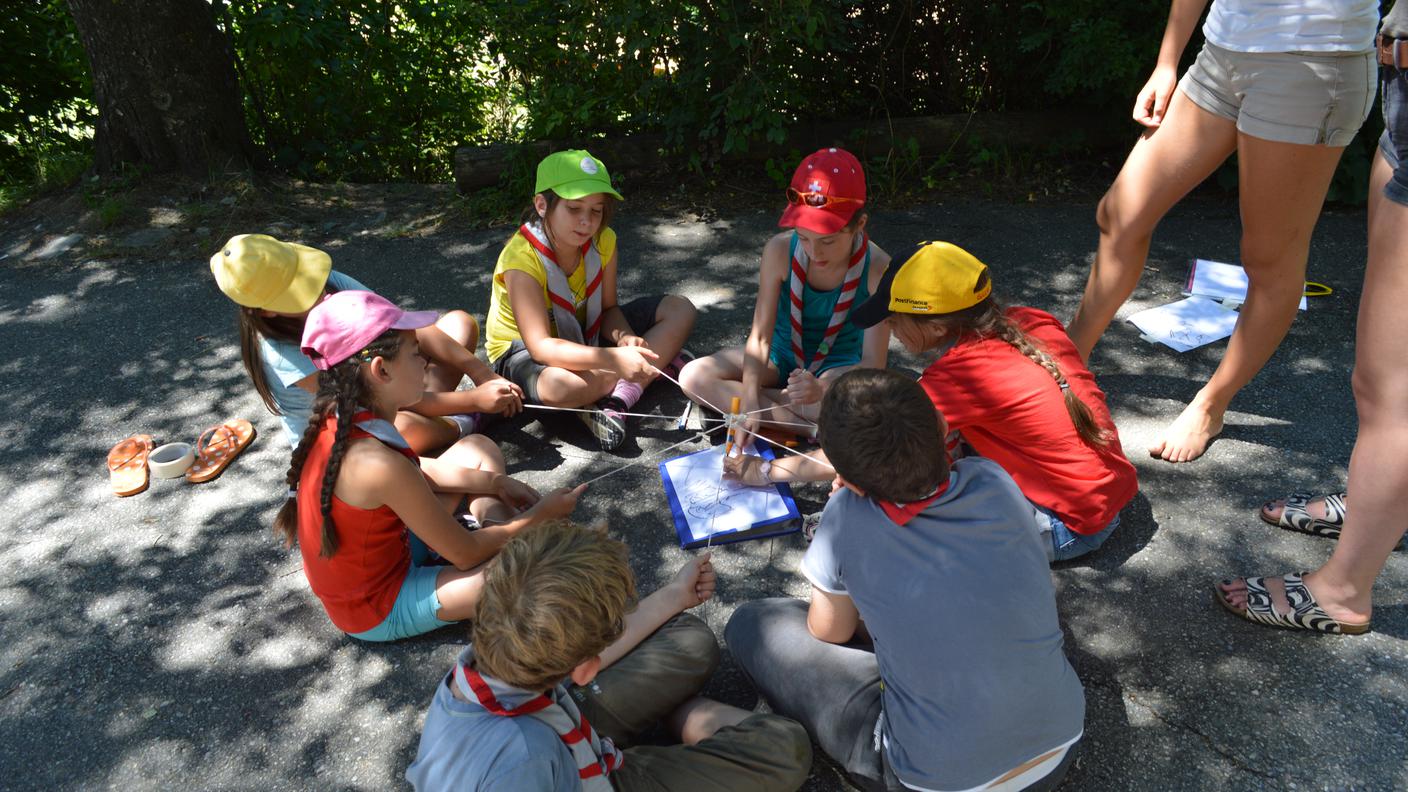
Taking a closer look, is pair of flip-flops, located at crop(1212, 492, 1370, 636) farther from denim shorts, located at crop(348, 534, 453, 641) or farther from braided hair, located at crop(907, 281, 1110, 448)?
denim shorts, located at crop(348, 534, 453, 641)

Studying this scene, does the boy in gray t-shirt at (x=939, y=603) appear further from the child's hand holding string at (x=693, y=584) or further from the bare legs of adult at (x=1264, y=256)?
the bare legs of adult at (x=1264, y=256)

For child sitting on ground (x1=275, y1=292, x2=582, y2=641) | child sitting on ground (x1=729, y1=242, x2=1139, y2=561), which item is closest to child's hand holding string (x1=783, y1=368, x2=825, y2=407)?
child sitting on ground (x1=729, y1=242, x2=1139, y2=561)

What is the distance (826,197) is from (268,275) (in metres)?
1.80

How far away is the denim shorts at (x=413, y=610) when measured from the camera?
99.1 inches

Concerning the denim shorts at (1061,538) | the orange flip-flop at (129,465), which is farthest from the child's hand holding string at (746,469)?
the orange flip-flop at (129,465)

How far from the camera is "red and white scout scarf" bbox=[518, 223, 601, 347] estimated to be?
11.3 ft

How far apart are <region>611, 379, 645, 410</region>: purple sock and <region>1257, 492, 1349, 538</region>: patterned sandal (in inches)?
87.5

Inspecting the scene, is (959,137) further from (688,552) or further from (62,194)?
(62,194)

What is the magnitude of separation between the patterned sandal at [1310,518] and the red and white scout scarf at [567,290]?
8.20ft

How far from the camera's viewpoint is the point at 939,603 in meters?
1.74

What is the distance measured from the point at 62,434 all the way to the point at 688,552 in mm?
2757

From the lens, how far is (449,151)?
723 cm

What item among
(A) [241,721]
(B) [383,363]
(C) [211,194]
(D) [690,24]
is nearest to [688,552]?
(B) [383,363]

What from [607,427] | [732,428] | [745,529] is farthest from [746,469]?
[607,427]
